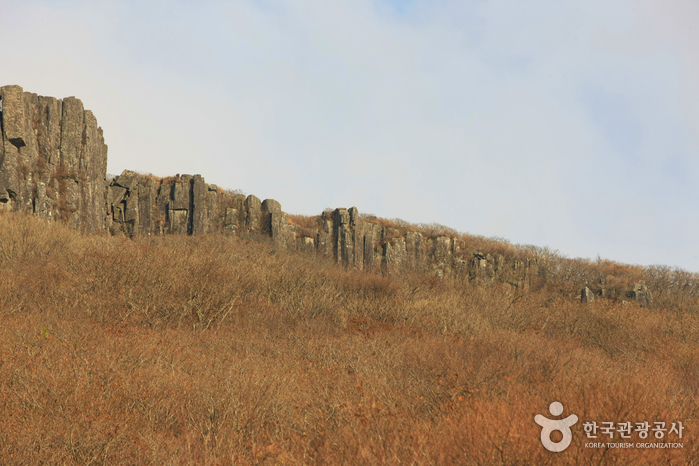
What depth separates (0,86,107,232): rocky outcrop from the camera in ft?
79.2

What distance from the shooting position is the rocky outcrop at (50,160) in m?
24.1

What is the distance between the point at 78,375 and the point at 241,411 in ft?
10.5

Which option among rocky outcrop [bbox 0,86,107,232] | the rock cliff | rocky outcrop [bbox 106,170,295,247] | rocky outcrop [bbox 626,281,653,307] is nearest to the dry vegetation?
rocky outcrop [bbox 0,86,107,232]

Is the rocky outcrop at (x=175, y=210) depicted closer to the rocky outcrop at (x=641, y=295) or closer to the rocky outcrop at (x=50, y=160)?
the rocky outcrop at (x=50, y=160)

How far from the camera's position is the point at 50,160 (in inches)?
1015

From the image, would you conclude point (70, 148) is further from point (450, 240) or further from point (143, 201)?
point (450, 240)

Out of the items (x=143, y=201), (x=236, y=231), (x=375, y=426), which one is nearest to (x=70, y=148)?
(x=143, y=201)

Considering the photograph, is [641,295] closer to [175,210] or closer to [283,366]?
[283,366]

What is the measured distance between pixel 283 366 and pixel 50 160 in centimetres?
2271

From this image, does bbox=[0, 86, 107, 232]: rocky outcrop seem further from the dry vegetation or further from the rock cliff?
the dry vegetation

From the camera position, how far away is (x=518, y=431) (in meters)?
5.07

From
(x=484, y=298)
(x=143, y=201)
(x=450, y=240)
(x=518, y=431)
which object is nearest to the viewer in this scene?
(x=518, y=431)

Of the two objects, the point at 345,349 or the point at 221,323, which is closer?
the point at 345,349

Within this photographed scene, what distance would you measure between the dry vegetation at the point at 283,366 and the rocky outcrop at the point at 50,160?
3.87 meters
